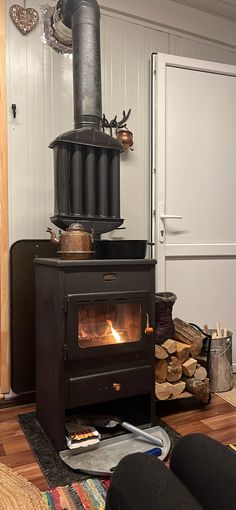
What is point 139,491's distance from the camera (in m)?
0.65

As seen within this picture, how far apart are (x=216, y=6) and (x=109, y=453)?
3110mm

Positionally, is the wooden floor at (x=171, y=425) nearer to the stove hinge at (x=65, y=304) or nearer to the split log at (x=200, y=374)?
the split log at (x=200, y=374)

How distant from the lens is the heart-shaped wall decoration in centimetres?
237

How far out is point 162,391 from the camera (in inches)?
86.3

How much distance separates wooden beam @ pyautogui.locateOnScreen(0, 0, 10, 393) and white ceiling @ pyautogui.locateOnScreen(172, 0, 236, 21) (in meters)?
1.41

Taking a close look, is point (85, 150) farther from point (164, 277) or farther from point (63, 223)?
point (164, 277)

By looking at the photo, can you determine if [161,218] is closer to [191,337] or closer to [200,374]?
[191,337]

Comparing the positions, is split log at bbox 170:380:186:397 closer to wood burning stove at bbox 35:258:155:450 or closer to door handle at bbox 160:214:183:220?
wood burning stove at bbox 35:258:155:450

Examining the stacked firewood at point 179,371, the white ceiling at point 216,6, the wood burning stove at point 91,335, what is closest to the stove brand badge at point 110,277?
the wood burning stove at point 91,335

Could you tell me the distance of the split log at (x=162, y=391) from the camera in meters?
2.18

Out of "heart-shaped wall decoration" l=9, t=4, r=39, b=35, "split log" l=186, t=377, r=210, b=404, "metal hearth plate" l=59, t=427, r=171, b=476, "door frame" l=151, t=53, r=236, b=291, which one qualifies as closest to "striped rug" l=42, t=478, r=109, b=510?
"metal hearth plate" l=59, t=427, r=171, b=476

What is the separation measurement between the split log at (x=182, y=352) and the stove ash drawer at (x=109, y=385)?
321mm

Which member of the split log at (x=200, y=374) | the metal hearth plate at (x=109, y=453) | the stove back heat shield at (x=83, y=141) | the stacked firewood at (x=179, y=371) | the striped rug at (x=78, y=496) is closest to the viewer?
the striped rug at (x=78, y=496)

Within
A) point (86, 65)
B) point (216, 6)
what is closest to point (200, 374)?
point (86, 65)
